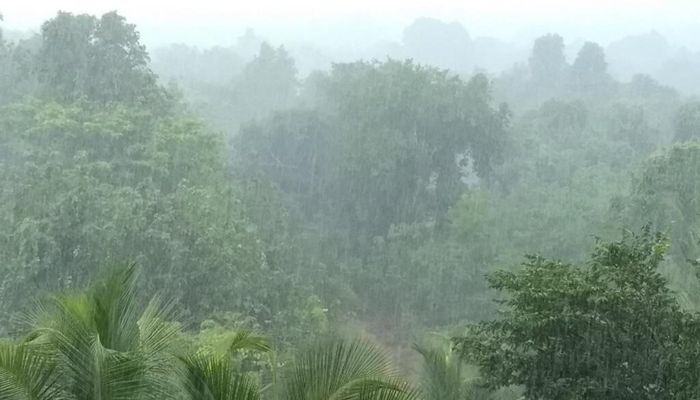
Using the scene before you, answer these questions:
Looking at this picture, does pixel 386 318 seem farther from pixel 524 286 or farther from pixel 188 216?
pixel 524 286

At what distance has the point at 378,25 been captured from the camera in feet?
591

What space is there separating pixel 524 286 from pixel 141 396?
3695 mm

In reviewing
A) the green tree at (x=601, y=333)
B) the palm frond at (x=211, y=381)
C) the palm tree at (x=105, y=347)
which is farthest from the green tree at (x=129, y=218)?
the palm frond at (x=211, y=381)

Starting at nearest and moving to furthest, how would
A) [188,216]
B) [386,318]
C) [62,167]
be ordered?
[188,216] < [62,167] < [386,318]

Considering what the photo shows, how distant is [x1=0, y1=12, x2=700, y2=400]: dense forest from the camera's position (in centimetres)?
371

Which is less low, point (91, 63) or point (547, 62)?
point (547, 62)

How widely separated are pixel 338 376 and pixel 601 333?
3.28 m

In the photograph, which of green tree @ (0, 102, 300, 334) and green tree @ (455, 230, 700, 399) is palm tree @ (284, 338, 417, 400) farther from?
green tree @ (0, 102, 300, 334)

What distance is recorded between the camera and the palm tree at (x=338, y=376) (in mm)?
3508

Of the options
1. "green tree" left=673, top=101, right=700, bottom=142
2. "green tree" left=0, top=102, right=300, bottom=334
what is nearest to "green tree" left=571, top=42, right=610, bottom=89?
"green tree" left=673, top=101, right=700, bottom=142

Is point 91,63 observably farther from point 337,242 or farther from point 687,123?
point 687,123

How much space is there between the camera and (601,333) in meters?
6.15

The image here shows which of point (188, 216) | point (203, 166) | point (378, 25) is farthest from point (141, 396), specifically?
point (378, 25)

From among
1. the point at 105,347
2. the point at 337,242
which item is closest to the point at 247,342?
the point at 105,347
